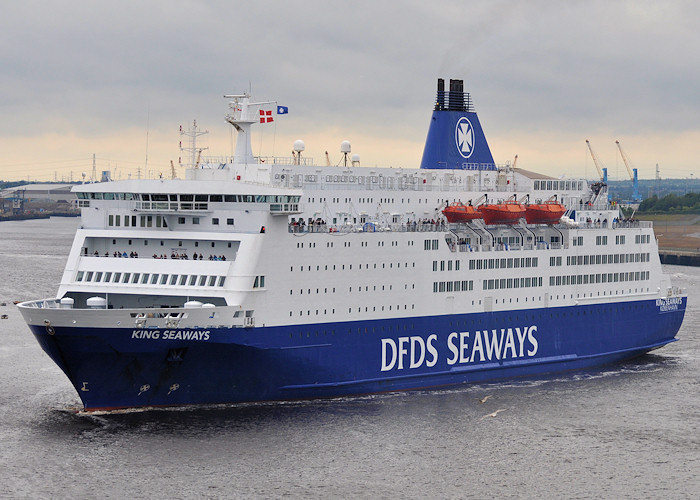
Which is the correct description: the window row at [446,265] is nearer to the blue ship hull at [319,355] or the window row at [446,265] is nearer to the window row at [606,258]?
the blue ship hull at [319,355]

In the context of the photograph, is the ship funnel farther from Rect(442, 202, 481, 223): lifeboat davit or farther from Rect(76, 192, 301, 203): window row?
Rect(76, 192, 301, 203): window row

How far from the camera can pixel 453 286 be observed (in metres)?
36.1

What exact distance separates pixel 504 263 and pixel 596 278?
5.19 m

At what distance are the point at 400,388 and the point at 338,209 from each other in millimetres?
6184

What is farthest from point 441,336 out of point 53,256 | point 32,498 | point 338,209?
point 53,256

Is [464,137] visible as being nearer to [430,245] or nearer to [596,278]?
[596,278]

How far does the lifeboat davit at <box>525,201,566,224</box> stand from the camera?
38.8m

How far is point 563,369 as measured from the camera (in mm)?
39906

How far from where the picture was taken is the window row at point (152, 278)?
30.5 metres

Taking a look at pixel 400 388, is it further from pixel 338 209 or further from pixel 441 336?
pixel 338 209

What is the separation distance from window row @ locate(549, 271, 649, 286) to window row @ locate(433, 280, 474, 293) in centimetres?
417

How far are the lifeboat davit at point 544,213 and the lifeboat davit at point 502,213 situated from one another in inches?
17.2

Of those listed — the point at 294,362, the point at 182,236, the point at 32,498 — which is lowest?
the point at 32,498

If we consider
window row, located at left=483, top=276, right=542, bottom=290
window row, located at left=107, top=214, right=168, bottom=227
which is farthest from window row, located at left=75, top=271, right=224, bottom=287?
window row, located at left=483, top=276, right=542, bottom=290
